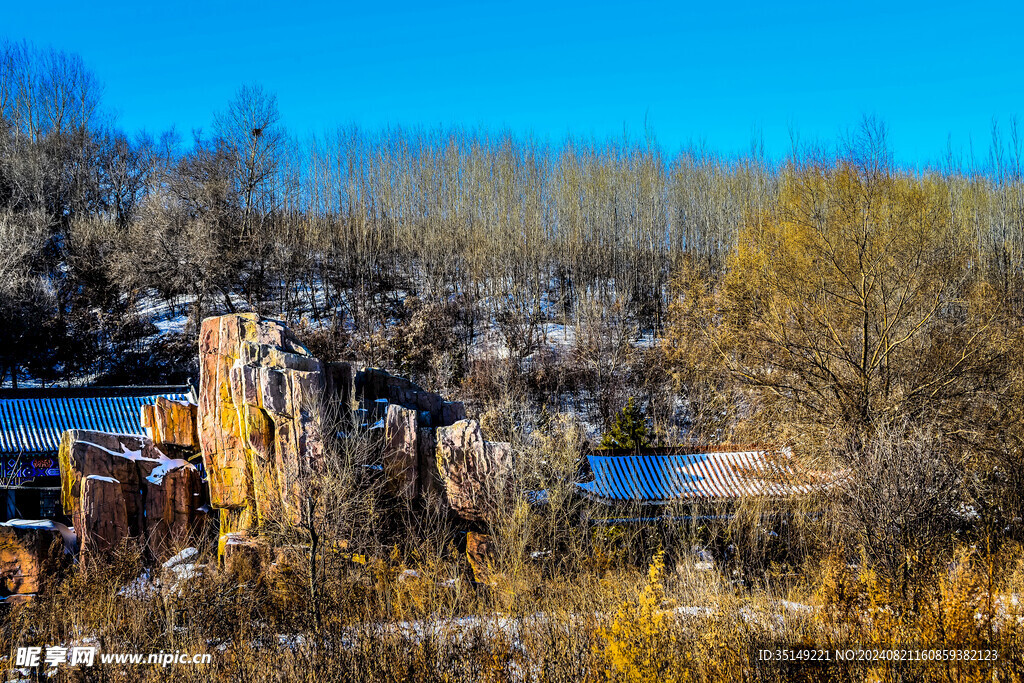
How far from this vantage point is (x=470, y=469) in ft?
26.1

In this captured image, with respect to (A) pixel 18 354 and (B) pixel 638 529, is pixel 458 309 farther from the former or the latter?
(B) pixel 638 529

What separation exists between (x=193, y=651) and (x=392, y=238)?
79.4ft

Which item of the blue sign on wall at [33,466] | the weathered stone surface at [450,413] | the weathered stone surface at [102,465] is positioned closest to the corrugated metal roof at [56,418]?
the blue sign on wall at [33,466]

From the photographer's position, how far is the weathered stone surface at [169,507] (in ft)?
26.8

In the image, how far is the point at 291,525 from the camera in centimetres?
696

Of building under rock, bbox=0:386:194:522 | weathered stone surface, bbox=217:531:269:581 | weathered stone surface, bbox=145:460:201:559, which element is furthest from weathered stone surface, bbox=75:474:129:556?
building under rock, bbox=0:386:194:522

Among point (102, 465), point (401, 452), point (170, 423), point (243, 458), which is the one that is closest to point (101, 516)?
point (102, 465)

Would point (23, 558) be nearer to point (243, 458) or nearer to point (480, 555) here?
point (243, 458)

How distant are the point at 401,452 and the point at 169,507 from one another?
2680 mm

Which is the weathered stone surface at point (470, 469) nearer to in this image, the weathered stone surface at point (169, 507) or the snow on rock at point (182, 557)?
the snow on rock at point (182, 557)

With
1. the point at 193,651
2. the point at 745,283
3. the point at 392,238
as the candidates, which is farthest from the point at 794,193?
the point at 392,238

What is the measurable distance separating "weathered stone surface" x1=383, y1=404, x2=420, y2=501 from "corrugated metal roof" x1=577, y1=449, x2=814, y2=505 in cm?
211

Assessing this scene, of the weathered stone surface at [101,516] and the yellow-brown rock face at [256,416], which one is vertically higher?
the yellow-brown rock face at [256,416]

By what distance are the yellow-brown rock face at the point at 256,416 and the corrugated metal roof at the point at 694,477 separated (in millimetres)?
3266
